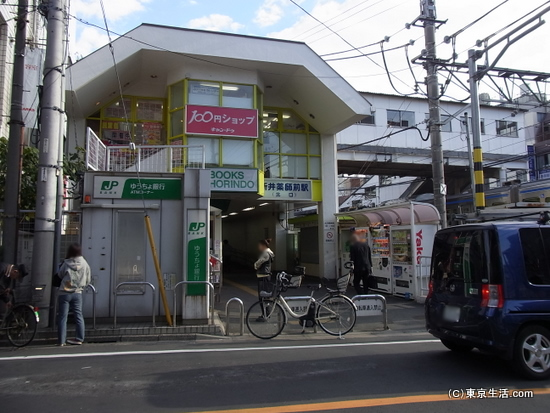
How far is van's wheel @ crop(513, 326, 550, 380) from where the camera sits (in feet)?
16.5

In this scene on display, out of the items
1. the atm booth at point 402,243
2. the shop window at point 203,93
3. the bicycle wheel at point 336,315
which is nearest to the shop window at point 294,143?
the shop window at point 203,93

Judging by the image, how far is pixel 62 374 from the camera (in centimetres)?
547

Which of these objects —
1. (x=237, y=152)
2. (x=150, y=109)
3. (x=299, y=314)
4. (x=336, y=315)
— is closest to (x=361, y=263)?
(x=336, y=315)

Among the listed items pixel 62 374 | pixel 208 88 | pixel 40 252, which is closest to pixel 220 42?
pixel 208 88

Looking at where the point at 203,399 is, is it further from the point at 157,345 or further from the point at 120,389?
the point at 157,345

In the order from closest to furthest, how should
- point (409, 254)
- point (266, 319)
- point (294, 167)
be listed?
point (266, 319), point (409, 254), point (294, 167)

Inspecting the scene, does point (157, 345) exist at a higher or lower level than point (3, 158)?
lower

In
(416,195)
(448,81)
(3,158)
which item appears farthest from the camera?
(416,195)

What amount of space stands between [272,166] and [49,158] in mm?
10050

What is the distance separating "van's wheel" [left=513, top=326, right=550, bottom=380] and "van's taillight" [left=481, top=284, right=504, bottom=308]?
466 mm

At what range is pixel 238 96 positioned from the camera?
595 inches

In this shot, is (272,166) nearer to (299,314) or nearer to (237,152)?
(237,152)

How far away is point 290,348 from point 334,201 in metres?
11.2

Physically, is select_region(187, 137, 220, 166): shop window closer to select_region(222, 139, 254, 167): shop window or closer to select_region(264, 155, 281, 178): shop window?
select_region(222, 139, 254, 167): shop window
